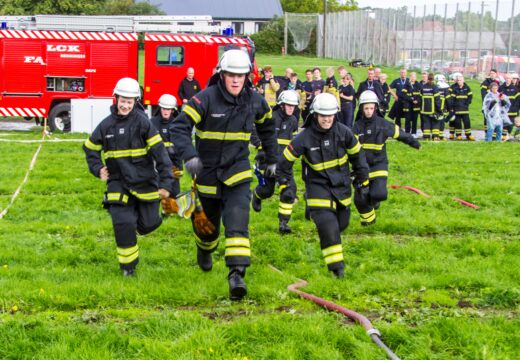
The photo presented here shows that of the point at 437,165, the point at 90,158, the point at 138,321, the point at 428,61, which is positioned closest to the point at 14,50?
the point at 437,165

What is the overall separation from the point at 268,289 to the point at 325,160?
1558 mm

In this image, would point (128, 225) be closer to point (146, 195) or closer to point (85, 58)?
point (146, 195)

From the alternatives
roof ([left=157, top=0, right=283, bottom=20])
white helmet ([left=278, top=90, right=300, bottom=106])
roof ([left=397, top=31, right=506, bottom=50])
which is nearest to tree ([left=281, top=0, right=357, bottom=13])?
roof ([left=157, top=0, right=283, bottom=20])

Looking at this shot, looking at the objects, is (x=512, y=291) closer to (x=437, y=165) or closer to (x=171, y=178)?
(x=171, y=178)

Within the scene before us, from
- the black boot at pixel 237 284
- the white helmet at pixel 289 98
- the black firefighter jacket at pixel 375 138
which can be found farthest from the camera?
the white helmet at pixel 289 98

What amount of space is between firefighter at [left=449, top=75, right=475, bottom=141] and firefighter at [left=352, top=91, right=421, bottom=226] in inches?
460

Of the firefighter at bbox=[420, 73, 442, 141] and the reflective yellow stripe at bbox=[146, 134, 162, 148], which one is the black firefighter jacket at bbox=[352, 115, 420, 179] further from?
the firefighter at bbox=[420, 73, 442, 141]

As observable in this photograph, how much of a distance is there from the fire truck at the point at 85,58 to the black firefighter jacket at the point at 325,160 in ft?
43.1

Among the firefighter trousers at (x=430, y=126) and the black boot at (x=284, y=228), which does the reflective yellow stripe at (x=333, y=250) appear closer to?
the black boot at (x=284, y=228)

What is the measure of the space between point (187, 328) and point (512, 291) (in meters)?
2.92

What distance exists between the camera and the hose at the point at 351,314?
5.04 m

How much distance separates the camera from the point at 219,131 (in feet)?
20.9

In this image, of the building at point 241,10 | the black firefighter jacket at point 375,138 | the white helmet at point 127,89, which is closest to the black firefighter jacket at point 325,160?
the white helmet at point 127,89

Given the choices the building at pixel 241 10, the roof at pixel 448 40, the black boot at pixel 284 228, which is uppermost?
Answer: the building at pixel 241 10
